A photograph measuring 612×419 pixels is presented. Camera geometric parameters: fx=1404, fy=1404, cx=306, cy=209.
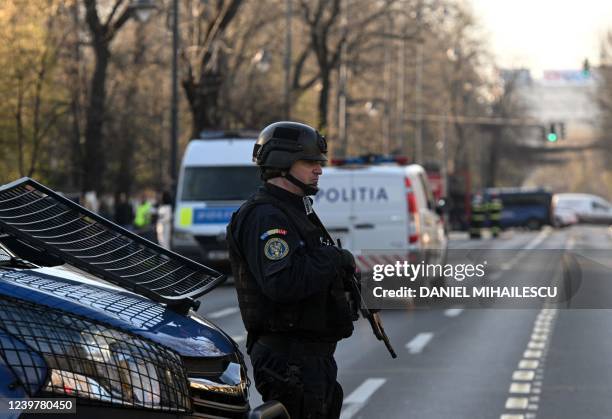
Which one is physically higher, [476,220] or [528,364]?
[528,364]

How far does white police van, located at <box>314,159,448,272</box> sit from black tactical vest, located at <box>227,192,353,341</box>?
47.8ft

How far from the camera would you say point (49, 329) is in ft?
13.9

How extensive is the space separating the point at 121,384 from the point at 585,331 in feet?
39.1

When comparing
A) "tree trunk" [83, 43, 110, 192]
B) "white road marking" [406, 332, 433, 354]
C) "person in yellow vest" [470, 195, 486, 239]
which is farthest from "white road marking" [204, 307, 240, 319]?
"person in yellow vest" [470, 195, 486, 239]

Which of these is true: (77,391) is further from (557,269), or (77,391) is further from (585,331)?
(585,331)

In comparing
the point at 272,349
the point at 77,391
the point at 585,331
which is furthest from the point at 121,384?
the point at 585,331

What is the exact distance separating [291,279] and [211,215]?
1978 cm

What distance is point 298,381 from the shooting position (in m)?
5.21

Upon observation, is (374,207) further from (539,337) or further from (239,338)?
(239,338)

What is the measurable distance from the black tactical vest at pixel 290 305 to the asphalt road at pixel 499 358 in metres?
0.94

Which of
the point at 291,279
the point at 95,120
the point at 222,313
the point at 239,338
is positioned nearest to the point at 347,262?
the point at 291,279

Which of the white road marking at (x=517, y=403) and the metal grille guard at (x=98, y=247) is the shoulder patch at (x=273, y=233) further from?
the white road marking at (x=517, y=403)

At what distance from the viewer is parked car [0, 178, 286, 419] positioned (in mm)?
4180

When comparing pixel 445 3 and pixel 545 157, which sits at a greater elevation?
pixel 445 3
